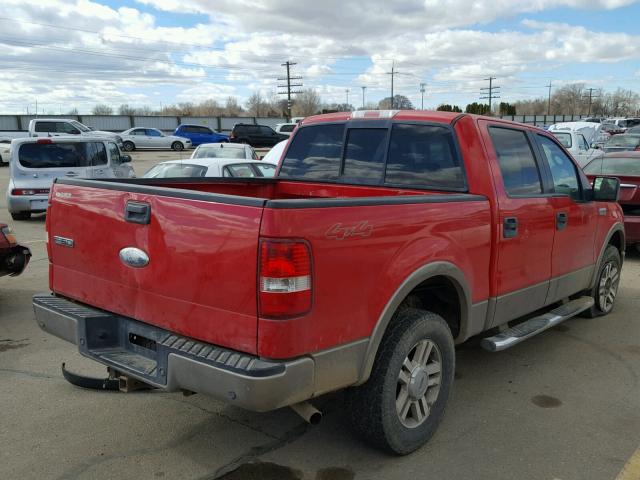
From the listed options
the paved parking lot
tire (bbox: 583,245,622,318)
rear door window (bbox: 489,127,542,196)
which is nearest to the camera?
the paved parking lot

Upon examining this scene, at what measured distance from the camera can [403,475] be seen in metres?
3.21

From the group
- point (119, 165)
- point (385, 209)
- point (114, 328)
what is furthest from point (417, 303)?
point (119, 165)

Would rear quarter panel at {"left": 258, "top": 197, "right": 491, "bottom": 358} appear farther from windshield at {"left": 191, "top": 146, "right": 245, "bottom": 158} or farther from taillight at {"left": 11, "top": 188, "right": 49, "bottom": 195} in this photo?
taillight at {"left": 11, "top": 188, "right": 49, "bottom": 195}

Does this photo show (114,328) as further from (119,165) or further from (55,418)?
(119,165)

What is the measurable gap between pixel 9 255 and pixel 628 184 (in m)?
8.39

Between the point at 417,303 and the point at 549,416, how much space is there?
47.7 inches

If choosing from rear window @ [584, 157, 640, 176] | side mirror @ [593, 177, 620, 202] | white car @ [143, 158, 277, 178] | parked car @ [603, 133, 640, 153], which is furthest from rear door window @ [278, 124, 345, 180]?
parked car @ [603, 133, 640, 153]

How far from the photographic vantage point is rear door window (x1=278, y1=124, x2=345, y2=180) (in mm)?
4664

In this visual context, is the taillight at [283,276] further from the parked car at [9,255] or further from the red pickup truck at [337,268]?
the parked car at [9,255]

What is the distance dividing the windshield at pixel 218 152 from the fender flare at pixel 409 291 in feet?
31.5

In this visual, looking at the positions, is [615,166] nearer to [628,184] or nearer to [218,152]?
[628,184]

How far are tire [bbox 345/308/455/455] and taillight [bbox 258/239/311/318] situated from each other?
2.59ft

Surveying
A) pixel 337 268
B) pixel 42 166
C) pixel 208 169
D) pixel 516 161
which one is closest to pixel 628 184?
pixel 516 161

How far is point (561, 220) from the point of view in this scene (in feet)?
15.4
